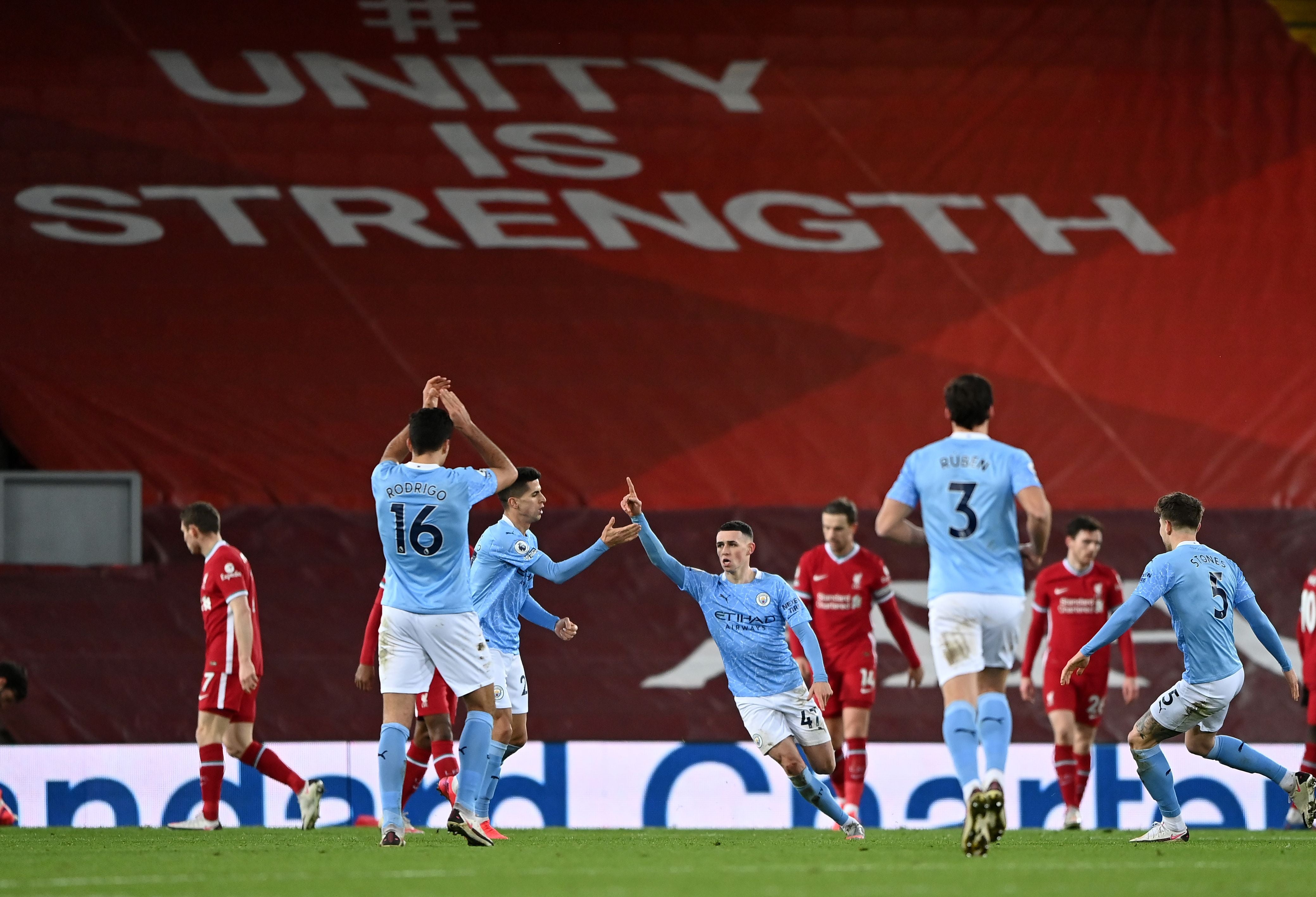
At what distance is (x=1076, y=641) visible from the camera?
1064cm

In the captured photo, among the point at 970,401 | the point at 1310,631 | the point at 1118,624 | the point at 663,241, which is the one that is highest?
the point at 663,241

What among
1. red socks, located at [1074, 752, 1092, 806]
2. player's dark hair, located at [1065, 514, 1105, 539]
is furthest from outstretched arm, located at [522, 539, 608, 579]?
red socks, located at [1074, 752, 1092, 806]

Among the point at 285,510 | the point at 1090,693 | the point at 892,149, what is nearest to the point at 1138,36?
the point at 892,149

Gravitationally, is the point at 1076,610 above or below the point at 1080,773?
above

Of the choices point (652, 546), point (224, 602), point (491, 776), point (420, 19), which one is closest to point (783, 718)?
point (652, 546)

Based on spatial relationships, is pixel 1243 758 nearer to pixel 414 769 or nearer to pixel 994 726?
pixel 994 726

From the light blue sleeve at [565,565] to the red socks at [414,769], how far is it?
154 cm

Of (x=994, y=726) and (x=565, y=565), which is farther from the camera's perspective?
(x=565, y=565)

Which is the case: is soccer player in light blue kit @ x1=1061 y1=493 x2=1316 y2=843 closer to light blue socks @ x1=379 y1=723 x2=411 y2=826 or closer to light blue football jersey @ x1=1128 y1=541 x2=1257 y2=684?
light blue football jersey @ x1=1128 y1=541 x2=1257 y2=684

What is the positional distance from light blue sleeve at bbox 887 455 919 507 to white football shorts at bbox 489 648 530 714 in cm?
258

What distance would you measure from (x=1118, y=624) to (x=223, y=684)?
196 inches

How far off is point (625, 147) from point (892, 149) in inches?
92.9

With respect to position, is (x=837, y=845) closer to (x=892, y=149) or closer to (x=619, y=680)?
(x=619, y=680)

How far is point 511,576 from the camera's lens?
900 centimetres
